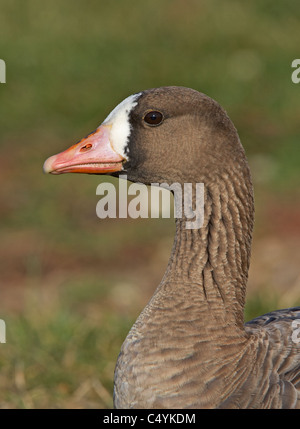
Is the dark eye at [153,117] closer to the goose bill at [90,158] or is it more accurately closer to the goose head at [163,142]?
the goose head at [163,142]

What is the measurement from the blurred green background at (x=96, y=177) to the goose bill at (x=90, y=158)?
1.41 m

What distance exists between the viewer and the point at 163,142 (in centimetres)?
297

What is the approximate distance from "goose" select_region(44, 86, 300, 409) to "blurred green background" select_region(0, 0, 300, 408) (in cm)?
114

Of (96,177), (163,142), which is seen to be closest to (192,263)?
(163,142)

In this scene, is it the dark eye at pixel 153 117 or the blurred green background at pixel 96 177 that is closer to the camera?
the dark eye at pixel 153 117

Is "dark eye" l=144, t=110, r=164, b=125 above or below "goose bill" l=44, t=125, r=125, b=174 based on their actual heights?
above

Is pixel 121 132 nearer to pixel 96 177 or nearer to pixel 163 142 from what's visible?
pixel 163 142

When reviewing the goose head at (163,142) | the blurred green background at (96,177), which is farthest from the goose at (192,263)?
the blurred green background at (96,177)

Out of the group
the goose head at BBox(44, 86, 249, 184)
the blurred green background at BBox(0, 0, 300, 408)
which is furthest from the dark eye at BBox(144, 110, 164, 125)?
the blurred green background at BBox(0, 0, 300, 408)

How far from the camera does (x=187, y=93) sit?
2914mm

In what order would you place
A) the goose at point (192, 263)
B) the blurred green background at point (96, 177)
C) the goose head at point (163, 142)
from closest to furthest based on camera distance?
the goose at point (192, 263) → the goose head at point (163, 142) → the blurred green background at point (96, 177)

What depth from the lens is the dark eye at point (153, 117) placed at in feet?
9.69

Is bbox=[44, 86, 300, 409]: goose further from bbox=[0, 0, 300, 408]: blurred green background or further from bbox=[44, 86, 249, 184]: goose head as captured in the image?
bbox=[0, 0, 300, 408]: blurred green background

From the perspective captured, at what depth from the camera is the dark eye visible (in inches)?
116
